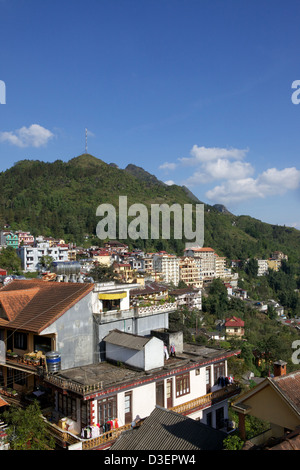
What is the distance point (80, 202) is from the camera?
140125 millimetres

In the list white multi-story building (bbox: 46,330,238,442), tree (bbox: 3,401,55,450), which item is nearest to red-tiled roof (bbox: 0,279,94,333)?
white multi-story building (bbox: 46,330,238,442)

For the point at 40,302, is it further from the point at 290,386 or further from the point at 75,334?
the point at 290,386

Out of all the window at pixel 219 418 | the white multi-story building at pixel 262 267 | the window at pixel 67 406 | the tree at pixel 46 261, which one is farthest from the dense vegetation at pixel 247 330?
the white multi-story building at pixel 262 267

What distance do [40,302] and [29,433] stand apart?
6565 millimetres

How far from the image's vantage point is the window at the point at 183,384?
1662 cm

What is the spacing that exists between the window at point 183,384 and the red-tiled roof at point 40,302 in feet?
18.6

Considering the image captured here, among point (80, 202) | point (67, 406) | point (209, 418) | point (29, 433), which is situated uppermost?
point (80, 202)

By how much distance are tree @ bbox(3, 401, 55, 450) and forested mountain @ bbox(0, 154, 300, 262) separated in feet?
288

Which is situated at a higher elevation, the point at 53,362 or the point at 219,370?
the point at 53,362

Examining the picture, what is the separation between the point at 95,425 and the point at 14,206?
4542 inches

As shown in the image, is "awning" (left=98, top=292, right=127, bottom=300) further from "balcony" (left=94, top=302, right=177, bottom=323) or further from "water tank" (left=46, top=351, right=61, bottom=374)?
"water tank" (left=46, top=351, right=61, bottom=374)

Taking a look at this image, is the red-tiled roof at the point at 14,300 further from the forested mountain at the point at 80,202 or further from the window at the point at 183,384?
the forested mountain at the point at 80,202

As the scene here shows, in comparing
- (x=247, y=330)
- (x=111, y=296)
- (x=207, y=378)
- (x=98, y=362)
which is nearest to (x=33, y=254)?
(x=247, y=330)

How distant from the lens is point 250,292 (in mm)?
108000
